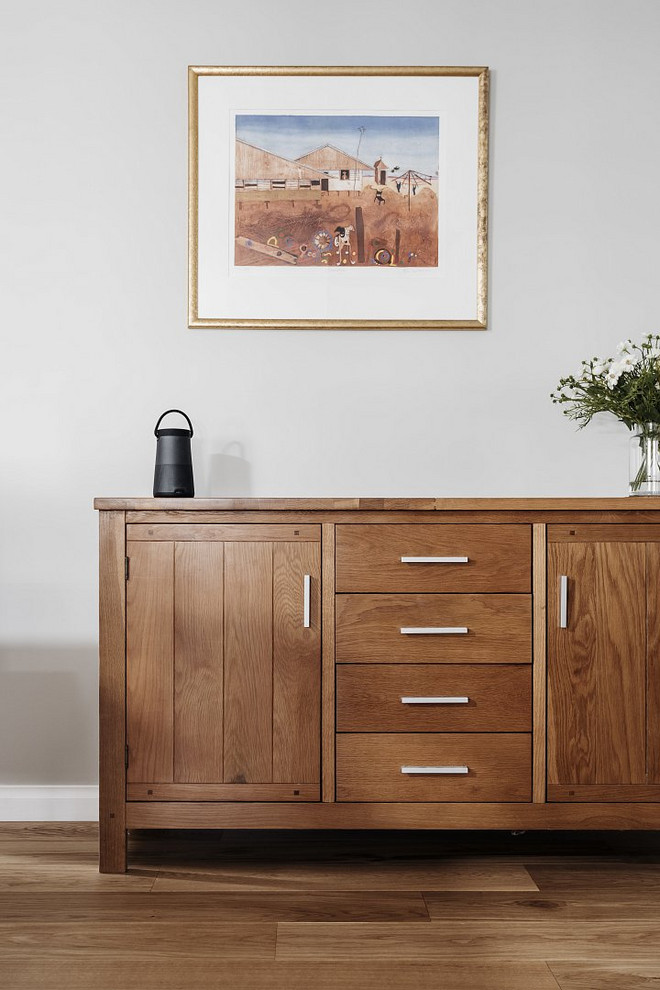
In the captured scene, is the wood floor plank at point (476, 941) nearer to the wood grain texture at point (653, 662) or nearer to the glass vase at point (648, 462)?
the wood grain texture at point (653, 662)

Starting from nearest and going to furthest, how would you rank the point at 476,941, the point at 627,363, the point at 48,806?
1. the point at 476,941
2. the point at 627,363
3. the point at 48,806

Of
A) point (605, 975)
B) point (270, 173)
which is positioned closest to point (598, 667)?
point (605, 975)

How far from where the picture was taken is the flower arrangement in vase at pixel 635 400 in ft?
6.46

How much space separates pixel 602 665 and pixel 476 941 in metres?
0.64

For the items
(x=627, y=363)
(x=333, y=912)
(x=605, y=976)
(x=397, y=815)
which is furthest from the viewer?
(x=627, y=363)

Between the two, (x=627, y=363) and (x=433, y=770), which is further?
(x=627, y=363)

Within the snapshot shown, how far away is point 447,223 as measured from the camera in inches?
86.0

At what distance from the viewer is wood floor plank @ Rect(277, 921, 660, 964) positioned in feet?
4.72

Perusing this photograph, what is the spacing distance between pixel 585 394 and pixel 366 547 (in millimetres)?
870

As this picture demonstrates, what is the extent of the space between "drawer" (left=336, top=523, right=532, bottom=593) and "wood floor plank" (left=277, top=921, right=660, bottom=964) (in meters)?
0.68

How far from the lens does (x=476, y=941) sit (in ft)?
4.87


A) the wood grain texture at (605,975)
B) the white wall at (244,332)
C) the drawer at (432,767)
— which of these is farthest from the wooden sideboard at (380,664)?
the white wall at (244,332)

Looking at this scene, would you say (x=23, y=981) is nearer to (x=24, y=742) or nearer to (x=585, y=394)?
(x=24, y=742)

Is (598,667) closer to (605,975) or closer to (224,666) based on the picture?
(605,975)
